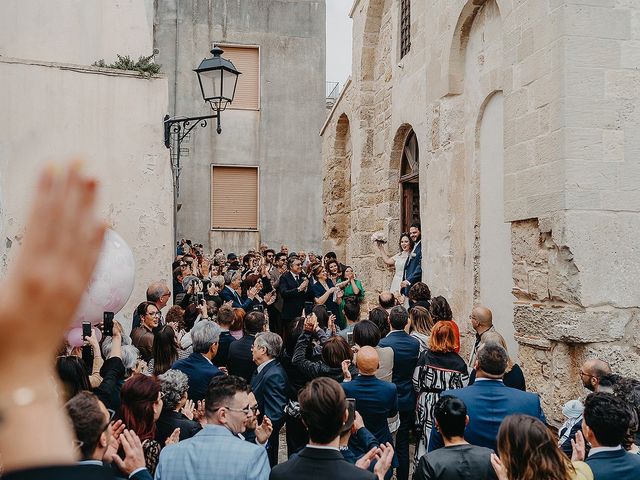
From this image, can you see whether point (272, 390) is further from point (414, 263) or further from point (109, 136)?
point (109, 136)

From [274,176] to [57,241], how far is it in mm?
20405

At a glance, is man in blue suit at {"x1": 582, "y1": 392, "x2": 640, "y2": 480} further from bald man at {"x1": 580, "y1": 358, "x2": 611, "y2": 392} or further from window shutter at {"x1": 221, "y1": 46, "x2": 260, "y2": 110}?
window shutter at {"x1": 221, "y1": 46, "x2": 260, "y2": 110}

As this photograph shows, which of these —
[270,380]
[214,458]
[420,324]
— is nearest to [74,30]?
[420,324]

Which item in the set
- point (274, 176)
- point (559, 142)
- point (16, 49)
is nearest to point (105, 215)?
point (16, 49)

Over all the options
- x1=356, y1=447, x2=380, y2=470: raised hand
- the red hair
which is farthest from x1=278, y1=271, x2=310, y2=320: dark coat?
x1=356, y1=447, x2=380, y2=470: raised hand

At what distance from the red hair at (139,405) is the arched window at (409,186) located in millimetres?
7966

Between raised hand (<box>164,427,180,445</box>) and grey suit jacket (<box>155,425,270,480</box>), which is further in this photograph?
raised hand (<box>164,427,180,445</box>)

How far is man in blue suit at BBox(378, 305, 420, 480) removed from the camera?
17.4 ft

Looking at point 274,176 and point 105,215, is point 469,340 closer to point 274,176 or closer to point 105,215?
point 105,215

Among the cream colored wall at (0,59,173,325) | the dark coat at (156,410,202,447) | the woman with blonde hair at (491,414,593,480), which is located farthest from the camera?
the cream colored wall at (0,59,173,325)

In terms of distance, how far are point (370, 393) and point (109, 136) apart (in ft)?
20.1

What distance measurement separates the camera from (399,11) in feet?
36.9

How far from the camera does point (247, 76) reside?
69.1 ft

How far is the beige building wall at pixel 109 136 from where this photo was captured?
8.41m
